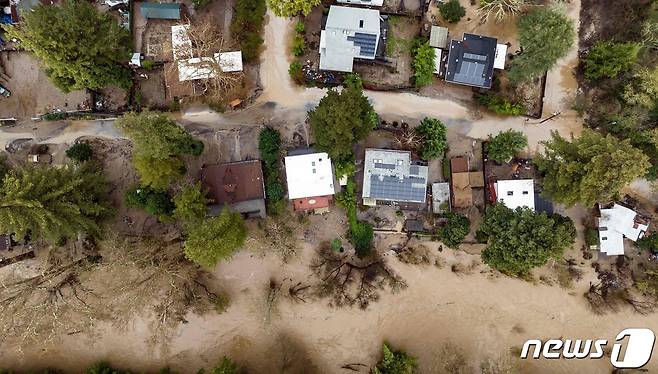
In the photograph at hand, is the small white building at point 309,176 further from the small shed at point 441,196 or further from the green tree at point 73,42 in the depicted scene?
the green tree at point 73,42

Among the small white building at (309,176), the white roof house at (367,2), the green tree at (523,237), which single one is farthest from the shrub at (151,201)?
the green tree at (523,237)

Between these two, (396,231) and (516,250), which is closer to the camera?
(516,250)

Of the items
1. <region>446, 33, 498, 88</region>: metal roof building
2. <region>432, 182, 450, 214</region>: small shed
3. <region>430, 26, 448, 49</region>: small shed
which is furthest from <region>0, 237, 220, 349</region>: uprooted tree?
<region>430, 26, 448, 49</region>: small shed

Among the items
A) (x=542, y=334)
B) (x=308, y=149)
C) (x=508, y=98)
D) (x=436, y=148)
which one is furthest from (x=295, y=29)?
(x=542, y=334)

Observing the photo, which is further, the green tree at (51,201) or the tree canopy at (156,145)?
the tree canopy at (156,145)

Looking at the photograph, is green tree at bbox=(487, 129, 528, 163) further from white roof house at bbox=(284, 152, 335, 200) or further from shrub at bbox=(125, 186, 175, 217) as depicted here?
shrub at bbox=(125, 186, 175, 217)

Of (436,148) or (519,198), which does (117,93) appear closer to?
(436,148)
